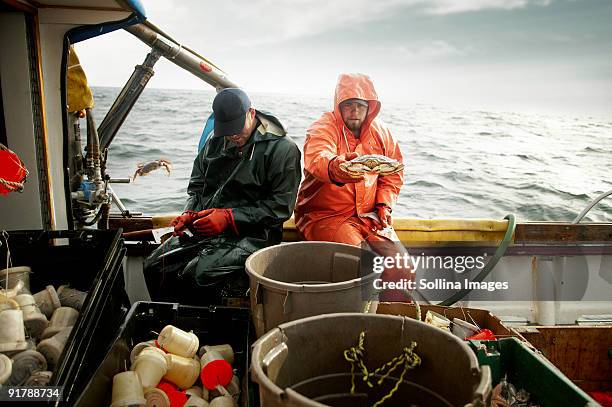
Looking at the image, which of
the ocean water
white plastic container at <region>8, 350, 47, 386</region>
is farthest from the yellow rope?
the ocean water

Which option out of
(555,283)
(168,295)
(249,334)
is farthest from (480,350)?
(555,283)

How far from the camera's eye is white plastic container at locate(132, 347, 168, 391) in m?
1.89

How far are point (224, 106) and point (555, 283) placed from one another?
307cm

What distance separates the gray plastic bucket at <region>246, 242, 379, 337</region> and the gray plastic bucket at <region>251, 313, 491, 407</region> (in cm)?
28

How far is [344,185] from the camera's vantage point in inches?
131

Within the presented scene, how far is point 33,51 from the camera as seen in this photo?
9.08 feet

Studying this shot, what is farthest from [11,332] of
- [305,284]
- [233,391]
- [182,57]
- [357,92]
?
[182,57]

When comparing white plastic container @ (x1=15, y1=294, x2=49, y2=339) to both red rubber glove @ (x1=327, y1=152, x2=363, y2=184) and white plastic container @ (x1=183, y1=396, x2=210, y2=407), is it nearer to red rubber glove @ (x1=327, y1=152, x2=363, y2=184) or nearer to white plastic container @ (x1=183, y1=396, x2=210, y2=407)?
white plastic container @ (x1=183, y1=396, x2=210, y2=407)

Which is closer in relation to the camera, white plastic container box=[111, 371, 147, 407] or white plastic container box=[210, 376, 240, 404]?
white plastic container box=[111, 371, 147, 407]

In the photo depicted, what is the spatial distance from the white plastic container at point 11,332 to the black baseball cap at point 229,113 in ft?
4.84

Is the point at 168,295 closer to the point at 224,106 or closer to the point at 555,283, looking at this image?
the point at 224,106

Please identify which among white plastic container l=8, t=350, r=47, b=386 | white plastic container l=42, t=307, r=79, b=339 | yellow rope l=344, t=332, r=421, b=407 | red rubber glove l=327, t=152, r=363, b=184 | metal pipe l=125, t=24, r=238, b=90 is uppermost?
metal pipe l=125, t=24, r=238, b=90

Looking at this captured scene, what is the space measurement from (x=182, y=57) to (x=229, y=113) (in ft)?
7.18

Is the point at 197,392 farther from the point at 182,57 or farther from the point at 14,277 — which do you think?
the point at 182,57
